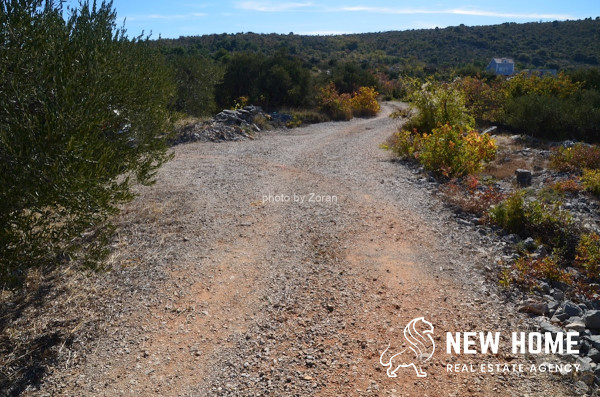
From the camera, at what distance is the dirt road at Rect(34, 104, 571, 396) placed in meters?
4.13

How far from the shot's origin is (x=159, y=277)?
20.0 feet

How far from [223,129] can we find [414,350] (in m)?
14.2

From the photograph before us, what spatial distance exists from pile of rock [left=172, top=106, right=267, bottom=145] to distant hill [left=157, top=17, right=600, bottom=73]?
2870 cm

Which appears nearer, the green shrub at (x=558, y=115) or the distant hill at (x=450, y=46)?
the green shrub at (x=558, y=115)

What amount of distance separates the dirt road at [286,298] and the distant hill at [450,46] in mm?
39290

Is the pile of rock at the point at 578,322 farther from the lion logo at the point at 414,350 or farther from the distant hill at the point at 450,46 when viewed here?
the distant hill at the point at 450,46

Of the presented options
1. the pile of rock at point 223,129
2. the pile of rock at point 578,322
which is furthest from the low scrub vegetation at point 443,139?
the pile of rock at point 223,129

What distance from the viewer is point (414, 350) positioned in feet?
14.7

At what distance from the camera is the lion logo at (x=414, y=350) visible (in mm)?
4266

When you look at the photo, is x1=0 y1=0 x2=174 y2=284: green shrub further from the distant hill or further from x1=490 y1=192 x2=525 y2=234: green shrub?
the distant hill

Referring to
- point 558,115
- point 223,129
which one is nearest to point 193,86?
point 223,129

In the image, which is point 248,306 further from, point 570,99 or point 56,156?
point 570,99

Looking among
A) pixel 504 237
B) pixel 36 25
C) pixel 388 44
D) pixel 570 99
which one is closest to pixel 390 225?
pixel 504 237

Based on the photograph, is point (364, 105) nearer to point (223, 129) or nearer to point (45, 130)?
point (223, 129)
